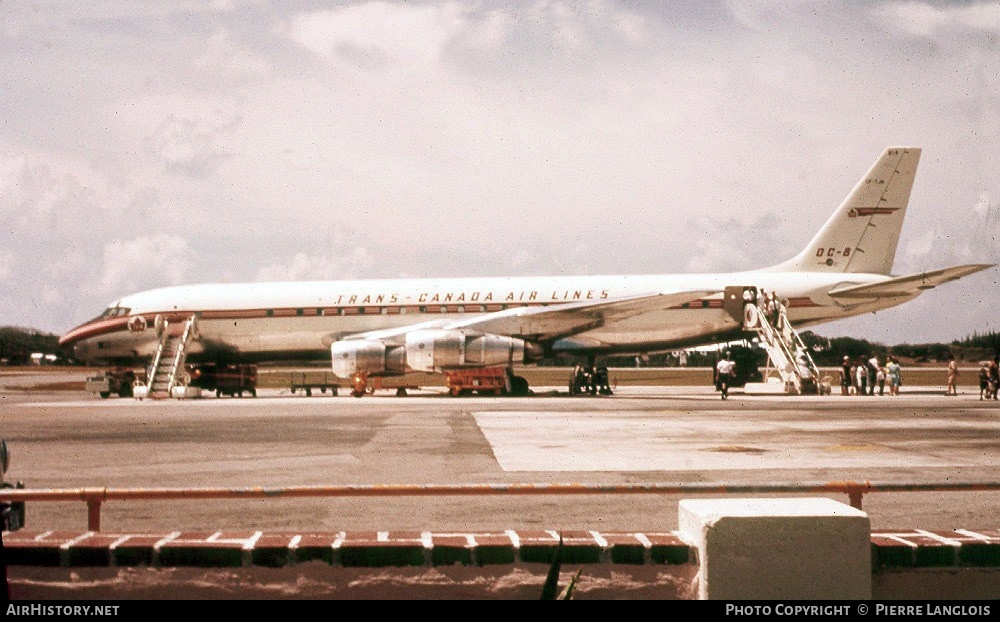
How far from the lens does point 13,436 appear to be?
55.0 feet

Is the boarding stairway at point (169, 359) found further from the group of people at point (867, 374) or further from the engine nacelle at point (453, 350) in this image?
the group of people at point (867, 374)

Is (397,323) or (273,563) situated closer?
(273,563)

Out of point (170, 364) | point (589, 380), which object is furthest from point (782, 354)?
point (170, 364)

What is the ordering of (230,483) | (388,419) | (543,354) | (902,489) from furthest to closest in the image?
1. (543,354)
2. (388,419)
3. (230,483)
4. (902,489)

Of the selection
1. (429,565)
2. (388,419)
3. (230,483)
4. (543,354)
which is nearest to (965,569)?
(429,565)

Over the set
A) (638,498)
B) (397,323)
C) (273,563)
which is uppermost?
(397,323)

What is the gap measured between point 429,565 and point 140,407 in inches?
916

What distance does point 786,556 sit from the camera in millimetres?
4062

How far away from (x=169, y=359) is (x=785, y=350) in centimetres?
2180

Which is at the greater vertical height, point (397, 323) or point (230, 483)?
point (397, 323)

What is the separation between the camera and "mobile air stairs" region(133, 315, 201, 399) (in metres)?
31.3

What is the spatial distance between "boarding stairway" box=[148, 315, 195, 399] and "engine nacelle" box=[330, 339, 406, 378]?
6011mm

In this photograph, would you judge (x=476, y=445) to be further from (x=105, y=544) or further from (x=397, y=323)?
(x=397, y=323)

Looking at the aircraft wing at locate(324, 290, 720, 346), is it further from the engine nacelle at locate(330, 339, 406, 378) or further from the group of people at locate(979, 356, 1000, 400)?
the group of people at locate(979, 356, 1000, 400)
